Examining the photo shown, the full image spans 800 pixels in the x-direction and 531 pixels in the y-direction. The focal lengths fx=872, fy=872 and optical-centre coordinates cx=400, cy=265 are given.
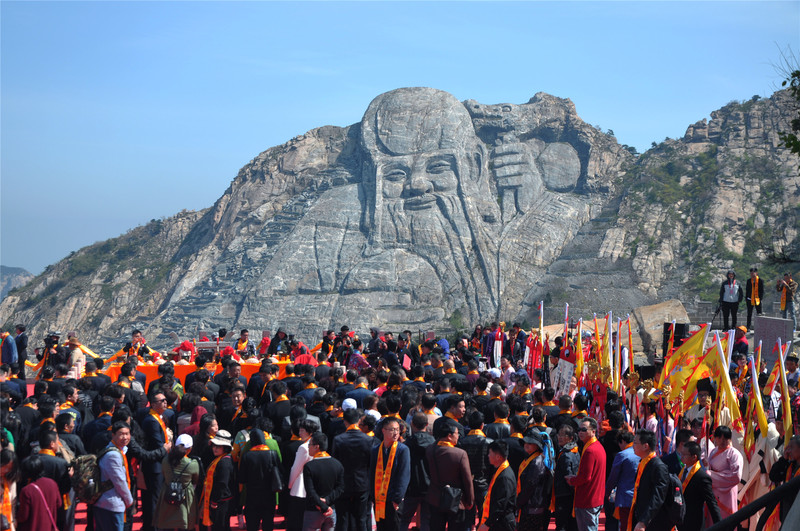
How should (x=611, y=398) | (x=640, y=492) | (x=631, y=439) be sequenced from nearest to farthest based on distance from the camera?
(x=640, y=492) → (x=631, y=439) → (x=611, y=398)

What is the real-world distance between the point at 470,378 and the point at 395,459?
16.0 ft

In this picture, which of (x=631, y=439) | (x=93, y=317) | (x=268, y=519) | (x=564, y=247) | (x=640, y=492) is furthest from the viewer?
(x=93, y=317)

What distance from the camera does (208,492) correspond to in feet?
29.1

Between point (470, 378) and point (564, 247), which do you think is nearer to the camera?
point (470, 378)

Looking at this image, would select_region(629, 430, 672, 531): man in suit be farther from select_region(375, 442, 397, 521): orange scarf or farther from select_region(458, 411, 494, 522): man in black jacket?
select_region(375, 442, 397, 521): orange scarf

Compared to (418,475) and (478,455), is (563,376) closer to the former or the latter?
(478,455)

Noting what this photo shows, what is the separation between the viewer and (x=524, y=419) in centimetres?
937

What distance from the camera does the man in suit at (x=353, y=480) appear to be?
8.82 m

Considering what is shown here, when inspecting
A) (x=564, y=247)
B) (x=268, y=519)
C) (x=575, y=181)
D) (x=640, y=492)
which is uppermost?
(x=575, y=181)

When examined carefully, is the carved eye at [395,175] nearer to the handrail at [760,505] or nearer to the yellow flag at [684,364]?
the yellow flag at [684,364]

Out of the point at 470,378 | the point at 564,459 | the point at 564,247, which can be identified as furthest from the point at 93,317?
the point at 564,459

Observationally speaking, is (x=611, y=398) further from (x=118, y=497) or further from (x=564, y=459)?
(x=118, y=497)

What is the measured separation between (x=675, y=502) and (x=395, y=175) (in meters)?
56.3

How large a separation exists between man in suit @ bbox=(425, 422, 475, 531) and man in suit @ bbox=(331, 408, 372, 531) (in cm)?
70
